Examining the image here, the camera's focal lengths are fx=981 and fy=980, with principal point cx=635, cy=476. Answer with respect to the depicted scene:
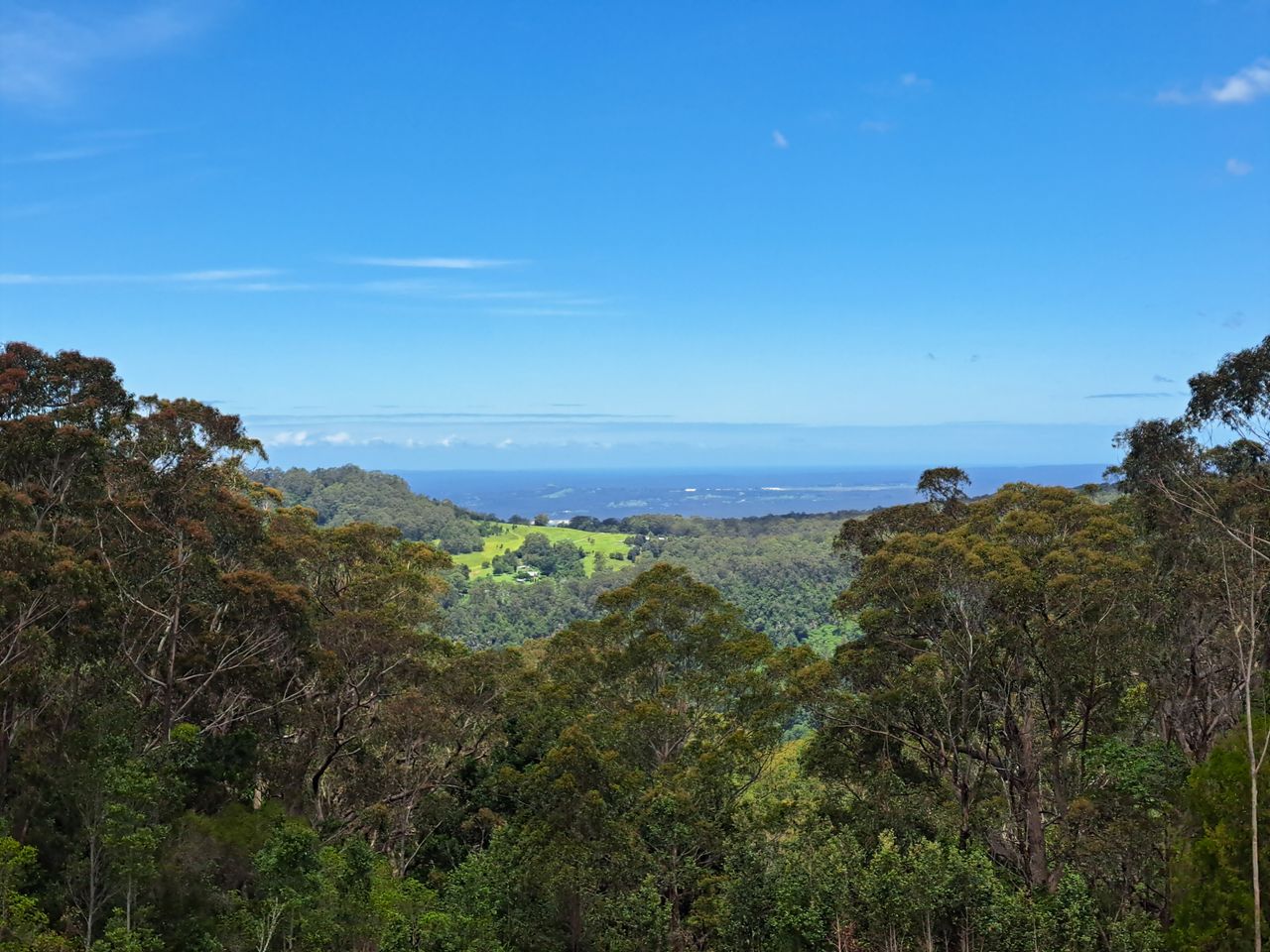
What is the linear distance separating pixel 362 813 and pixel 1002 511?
13790 millimetres

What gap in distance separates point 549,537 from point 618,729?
99237mm

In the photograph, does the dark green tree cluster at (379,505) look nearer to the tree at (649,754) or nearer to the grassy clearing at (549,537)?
the grassy clearing at (549,537)

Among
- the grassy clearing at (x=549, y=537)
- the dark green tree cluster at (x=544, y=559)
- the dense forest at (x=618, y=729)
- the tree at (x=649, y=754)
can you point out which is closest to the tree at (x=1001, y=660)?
the dense forest at (x=618, y=729)

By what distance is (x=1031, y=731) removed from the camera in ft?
56.2

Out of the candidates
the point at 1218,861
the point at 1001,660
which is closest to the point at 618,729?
the point at 1001,660

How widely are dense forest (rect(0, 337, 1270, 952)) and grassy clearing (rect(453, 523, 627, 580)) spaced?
72.9m

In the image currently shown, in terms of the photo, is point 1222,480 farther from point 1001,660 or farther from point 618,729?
point 618,729

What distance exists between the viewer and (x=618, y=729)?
58.2 ft

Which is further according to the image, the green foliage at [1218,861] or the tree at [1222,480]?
the tree at [1222,480]

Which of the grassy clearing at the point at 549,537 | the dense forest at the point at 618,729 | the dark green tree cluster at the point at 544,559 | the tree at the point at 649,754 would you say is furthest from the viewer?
the grassy clearing at the point at 549,537

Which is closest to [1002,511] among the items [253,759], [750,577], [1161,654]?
[1161,654]

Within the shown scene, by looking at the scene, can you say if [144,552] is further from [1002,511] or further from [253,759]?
[1002,511]

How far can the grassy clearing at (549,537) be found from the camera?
101 meters

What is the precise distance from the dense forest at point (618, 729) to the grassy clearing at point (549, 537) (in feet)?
239
